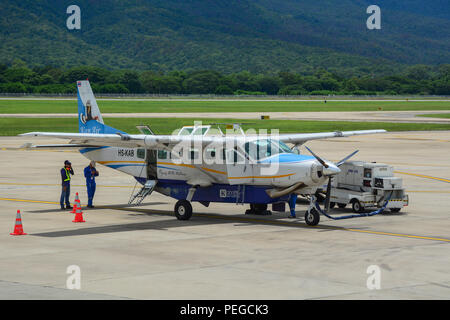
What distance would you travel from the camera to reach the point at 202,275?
1675cm

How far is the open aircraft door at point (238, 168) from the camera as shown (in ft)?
80.4

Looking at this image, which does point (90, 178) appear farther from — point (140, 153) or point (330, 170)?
point (330, 170)

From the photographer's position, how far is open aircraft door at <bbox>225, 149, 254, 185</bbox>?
2452 cm

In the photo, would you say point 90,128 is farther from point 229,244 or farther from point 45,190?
point 229,244

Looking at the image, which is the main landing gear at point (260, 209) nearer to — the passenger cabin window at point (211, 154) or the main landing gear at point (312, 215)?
the passenger cabin window at point (211, 154)

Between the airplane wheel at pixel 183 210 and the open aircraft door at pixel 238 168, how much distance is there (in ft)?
5.81

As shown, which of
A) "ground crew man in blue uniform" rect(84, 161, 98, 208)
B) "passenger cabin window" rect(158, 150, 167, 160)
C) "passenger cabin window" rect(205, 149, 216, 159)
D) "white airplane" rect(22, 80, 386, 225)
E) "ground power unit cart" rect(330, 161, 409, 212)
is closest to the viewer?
"white airplane" rect(22, 80, 386, 225)

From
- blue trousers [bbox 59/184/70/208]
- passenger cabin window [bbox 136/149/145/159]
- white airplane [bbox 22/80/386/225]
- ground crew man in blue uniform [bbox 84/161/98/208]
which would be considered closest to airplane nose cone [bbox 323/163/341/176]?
white airplane [bbox 22/80/386/225]

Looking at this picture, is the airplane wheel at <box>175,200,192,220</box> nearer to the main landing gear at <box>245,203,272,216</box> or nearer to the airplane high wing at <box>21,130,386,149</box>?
the airplane high wing at <box>21,130,386,149</box>

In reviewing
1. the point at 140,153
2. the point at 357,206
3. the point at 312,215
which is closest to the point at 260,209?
the point at 312,215

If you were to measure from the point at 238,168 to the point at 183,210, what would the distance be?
8.13ft

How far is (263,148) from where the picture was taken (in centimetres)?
2447

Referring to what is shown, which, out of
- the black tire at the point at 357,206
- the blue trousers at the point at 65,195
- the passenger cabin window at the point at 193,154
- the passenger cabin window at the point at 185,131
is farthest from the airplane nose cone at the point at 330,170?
the blue trousers at the point at 65,195
